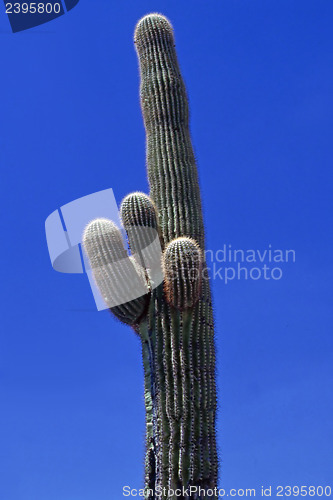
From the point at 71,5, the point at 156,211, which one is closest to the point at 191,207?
the point at 156,211

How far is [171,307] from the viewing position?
19.6ft

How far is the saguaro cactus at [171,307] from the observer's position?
545 centimetres

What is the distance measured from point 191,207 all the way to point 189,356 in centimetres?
177

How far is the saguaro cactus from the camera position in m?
5.45

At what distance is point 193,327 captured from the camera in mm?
5941

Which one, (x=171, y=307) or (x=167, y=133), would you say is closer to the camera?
(x=171, y=307)

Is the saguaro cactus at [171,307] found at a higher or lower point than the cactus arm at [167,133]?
lower

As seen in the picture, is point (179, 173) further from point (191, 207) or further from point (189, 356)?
point (189, 356)

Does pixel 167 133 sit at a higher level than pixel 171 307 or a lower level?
higher

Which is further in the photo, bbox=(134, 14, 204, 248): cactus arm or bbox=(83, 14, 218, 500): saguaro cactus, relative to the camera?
bbox=(134, 14, 204, 248): cactus arm

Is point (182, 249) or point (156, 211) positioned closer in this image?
point (182, 249)

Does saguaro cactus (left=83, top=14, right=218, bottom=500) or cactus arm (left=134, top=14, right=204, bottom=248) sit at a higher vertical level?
cactus arm (left=134, top=14, right=204, bottom=248)

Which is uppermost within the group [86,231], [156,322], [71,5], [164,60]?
[71,5]

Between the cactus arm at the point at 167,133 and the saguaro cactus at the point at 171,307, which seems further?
the cactus arm at the point at 167,133
